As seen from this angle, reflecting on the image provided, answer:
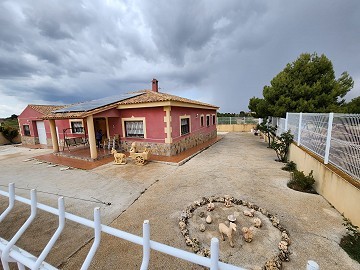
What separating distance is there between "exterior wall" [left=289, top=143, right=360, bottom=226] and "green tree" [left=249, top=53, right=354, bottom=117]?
24.4 feet

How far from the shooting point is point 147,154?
9023mm

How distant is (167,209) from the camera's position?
180 inches

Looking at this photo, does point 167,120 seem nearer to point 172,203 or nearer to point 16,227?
point 172,203

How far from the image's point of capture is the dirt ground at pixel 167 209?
3.00 metres

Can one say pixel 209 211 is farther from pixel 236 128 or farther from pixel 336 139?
pixel 236 128

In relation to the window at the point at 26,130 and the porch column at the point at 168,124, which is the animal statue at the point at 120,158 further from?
the window at the point at 26,130

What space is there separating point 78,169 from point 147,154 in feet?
10.9

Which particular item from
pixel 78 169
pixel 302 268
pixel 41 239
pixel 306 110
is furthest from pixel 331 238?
pixel 306 110

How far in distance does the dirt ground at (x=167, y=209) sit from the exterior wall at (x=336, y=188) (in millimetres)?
240

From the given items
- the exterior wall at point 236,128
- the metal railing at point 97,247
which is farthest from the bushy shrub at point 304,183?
the exterior wall at point 236,128

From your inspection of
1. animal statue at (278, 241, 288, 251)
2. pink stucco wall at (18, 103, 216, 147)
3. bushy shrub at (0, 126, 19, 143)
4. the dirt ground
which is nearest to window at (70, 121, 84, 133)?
pink stucco wall at (18, 103, 216, 147)

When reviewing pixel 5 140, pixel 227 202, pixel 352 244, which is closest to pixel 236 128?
pixel 227 202

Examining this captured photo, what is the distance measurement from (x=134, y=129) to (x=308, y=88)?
12371mm

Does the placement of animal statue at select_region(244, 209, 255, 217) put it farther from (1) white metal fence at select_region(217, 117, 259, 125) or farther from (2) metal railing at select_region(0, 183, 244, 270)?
(1) white metal fence at select_region(217, 117, 259, 125)
